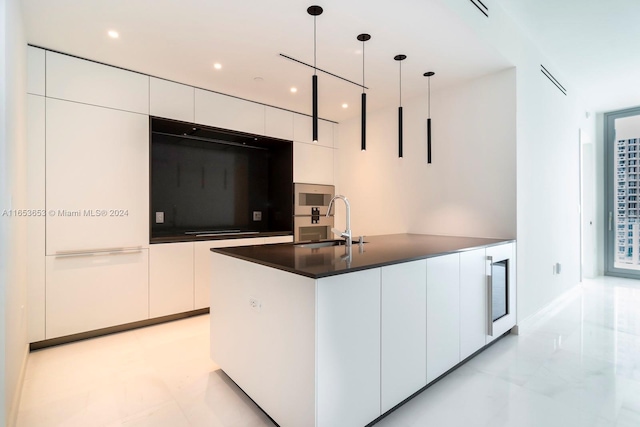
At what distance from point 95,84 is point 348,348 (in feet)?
10.4

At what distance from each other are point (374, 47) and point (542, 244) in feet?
9.17

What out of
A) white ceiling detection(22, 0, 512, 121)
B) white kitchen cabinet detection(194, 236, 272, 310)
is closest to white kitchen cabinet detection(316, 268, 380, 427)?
white ceiling detection(22, 0, 512, 121)

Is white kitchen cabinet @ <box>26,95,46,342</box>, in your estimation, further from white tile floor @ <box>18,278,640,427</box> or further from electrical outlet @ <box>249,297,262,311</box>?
electrical outlet @ <box>249,297,262,311</box>

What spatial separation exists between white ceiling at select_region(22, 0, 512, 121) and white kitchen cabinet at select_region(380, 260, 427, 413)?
1.77 metres

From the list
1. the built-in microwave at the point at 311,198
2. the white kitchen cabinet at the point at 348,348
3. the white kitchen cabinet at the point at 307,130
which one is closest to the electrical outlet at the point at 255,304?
the white kitchen cabinet at the point at 348,348

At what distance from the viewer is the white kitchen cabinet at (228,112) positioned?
3.58m

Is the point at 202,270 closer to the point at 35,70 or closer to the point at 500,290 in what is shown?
the point at 35,70

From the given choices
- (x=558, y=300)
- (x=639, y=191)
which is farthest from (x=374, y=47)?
(x=639, y=191)

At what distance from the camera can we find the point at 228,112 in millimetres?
3787

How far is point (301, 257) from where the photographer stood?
1852mm

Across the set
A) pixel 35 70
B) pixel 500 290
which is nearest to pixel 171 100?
pixel 35 70

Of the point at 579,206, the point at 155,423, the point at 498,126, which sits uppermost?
the point at 498,126

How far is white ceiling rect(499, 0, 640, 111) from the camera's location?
2732mm

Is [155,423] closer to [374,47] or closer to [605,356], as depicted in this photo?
[374,47]
